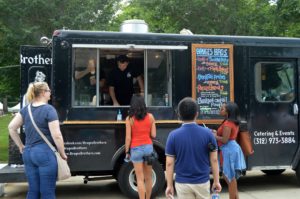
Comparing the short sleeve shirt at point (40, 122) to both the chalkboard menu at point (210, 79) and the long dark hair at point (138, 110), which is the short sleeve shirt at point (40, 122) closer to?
the long dark hair at point (138, 110)

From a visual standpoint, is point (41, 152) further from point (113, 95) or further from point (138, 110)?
point (113, 95)

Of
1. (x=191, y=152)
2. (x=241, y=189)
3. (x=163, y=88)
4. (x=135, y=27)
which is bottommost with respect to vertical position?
(x=241, y=189)

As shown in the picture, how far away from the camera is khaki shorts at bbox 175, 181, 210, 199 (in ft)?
13.9

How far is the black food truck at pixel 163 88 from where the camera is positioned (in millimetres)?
7371

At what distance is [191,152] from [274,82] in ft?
14.8

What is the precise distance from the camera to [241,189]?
865cm

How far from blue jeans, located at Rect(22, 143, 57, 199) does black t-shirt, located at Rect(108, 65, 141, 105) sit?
106 inches

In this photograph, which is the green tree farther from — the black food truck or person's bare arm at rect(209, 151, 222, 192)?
person's bare arm at rect(209, 151, 222, 192)

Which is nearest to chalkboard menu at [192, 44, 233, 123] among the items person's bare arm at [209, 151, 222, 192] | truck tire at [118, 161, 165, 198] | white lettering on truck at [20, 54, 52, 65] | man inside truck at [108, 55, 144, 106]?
man inside truck at [108, 55, 144, 106]

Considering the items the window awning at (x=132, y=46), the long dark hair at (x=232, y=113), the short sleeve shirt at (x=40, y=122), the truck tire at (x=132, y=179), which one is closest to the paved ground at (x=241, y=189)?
the truck tire at (x=132, y=179)

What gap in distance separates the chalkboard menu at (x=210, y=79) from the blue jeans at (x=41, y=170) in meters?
3.27

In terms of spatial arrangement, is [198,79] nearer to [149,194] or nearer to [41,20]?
[149,194]

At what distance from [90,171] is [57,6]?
941 cm

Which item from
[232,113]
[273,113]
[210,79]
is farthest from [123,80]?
Result: [273,113]
